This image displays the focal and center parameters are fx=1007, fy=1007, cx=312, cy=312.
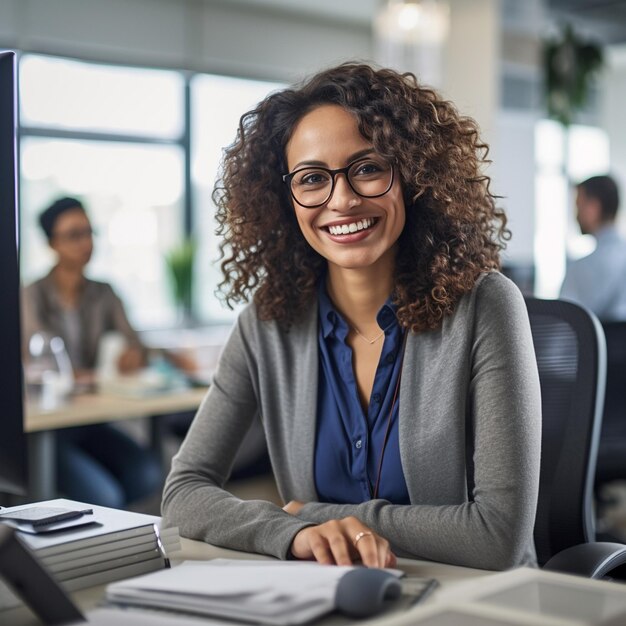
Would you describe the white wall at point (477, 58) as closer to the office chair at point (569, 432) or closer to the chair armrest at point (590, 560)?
the office chair at point (569, 432)

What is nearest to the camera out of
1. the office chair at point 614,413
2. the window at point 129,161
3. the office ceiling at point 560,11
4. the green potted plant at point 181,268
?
the office chair at point 614,413

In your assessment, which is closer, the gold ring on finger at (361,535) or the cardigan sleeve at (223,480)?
the gold ring on finger at (361,535)

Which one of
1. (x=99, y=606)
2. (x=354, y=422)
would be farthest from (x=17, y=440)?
(x=354, y=422)

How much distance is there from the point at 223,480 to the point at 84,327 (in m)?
2.26

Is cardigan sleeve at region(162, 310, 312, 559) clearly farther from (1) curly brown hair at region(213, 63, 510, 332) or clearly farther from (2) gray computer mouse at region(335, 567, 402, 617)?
(2) gray computer mouse at region(335, 567, 402, 617)

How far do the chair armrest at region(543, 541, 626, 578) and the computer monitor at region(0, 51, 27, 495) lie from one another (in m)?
0.76

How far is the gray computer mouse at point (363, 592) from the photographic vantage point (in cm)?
97

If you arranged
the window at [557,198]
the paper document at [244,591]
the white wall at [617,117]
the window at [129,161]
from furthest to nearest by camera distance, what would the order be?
the white wall at [617,117]
the window at [557,198]
the window at [129,161]
the paper document at [244,591]

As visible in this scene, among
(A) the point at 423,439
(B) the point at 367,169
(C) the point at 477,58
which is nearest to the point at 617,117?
(C) the point at 477,58

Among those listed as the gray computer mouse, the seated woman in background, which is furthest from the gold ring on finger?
the seated woman in background

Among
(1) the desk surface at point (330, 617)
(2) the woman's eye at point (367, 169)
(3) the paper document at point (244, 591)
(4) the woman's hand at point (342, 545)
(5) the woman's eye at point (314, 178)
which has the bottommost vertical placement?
(1) the desk surface at point (330, 617)

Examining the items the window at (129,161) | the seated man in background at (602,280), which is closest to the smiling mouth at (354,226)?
the seated man in background at (602,280)

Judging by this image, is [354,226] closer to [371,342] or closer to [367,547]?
[371,342]

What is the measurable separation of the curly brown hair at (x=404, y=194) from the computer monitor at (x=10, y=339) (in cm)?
62
